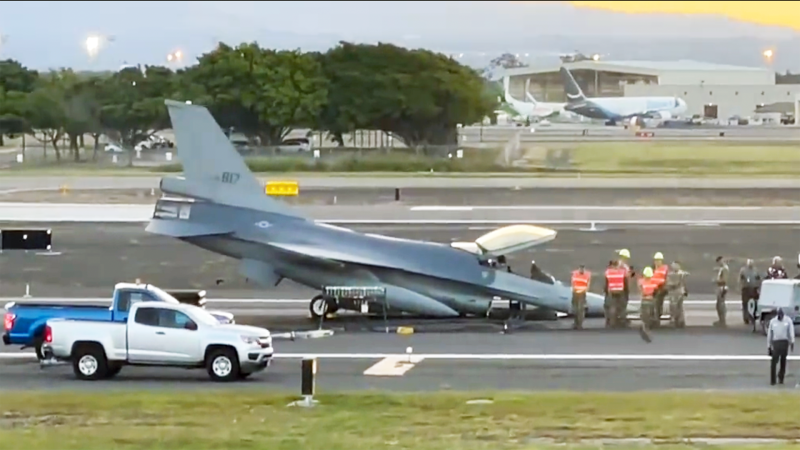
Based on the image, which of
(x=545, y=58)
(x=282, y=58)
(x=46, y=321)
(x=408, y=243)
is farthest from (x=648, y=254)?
(x=46, y=321)

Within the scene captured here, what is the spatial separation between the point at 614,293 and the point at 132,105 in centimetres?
2204

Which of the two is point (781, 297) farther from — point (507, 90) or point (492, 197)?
point (492, 197)

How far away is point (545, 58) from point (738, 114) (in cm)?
752

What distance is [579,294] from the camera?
1022 inches

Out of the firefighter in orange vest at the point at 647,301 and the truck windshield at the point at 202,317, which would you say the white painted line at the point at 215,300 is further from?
the truck windshield at the point at 202,317

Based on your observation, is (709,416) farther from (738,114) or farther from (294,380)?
(738,114)

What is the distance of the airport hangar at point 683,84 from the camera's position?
37812mm

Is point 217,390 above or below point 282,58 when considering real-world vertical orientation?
below

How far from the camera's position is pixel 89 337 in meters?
19.5

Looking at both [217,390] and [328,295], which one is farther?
[328,295]

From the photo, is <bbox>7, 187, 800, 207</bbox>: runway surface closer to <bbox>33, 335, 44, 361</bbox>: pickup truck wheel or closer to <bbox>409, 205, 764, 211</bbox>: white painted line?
<bbox>409, 205, 764, 211</bbox>: white painted line

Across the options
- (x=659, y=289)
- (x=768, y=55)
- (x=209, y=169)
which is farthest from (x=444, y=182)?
(x=659, y=289)

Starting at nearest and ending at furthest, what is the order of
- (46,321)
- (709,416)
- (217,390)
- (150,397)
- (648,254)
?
(709,416) < (150,397) < (217,390) < (46,321) < (648,254)

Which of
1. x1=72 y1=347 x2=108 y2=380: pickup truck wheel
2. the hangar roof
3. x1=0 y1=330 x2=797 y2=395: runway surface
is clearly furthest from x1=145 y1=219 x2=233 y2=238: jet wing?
the hangar roof
